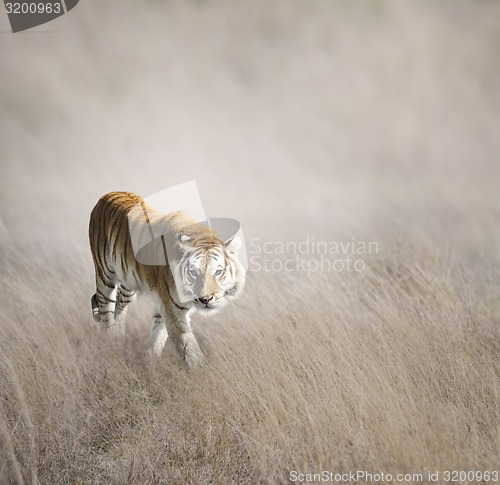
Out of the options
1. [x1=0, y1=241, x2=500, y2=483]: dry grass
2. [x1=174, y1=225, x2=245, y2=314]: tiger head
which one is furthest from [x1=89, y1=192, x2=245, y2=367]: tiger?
[x1=0, y1=241, x2=500, y2=483]: dry grass

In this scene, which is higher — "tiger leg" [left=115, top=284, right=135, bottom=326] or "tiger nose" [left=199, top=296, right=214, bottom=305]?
"tiger nose" [left=199, top=296, right=214, bottom=305]

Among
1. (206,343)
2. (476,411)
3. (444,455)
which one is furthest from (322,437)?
(206,343)

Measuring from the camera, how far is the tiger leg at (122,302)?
5.24 metres

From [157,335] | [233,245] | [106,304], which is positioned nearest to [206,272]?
[233,245]

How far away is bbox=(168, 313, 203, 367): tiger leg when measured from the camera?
4.50m

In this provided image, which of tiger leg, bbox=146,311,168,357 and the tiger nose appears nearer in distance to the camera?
the tiger nose

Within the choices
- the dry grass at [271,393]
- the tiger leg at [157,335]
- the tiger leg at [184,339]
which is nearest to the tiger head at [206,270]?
the tiger leg at [184,339]

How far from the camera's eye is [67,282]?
21.6 ft

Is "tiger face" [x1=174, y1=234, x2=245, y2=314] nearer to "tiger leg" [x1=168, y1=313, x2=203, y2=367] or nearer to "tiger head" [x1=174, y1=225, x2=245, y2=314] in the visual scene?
"tiger head" [x1=174, y1=225, x2=245, y2=314]

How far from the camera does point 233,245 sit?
175 inches

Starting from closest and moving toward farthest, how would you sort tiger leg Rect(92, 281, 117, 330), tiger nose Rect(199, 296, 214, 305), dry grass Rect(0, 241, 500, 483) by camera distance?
dry grass Rect(0, 241, 500, 483) < tiger nose Rect(199, 296, 214, 305) < tiger leg Rect(92, 281, 117, 330)

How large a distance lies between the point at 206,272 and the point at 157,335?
1171 millimetres

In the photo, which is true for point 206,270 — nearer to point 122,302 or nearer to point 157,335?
point 157,335

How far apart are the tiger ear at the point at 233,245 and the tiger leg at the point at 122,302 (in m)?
1.11
